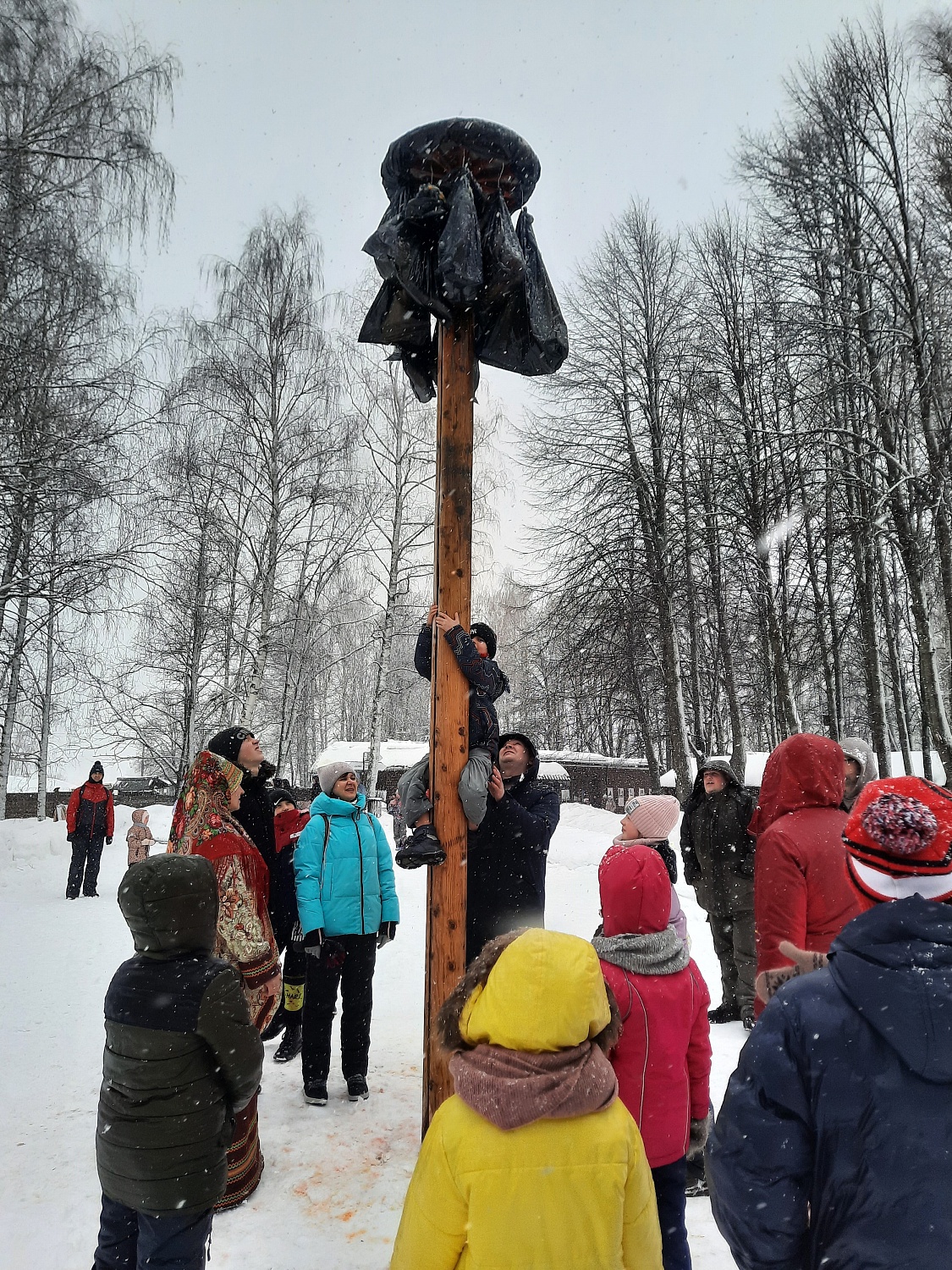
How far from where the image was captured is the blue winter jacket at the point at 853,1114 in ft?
4.48

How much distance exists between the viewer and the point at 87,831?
37.3 ft

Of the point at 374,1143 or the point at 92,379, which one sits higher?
the point at 92,379

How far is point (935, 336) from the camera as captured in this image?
37.0ft

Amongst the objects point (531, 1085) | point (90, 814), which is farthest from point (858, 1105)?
point (90, 814)

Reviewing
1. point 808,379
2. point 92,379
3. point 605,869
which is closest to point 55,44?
point 92,379

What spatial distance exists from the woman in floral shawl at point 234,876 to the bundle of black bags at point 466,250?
2.22 metres

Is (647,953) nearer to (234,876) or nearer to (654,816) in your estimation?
(654,816)

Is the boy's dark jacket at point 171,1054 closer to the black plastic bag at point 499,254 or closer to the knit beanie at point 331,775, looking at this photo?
the knit beanie at point 331,775

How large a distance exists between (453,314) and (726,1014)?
4.98 metres

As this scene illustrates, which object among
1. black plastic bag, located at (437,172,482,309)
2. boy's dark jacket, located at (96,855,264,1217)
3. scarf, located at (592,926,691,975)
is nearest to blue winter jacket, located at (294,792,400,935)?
boy's dark jacket, located at (96,855,264,1217)

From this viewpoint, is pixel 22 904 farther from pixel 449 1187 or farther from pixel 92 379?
pixel 449 1187

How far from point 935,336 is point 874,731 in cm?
775

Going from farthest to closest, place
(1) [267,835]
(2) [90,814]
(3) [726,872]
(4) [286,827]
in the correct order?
(2) [90,814]
(4) [286,827]
(3) [726,872]
(1) [267,835]

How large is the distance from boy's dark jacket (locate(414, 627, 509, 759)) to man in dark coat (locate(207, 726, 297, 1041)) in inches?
58.0
